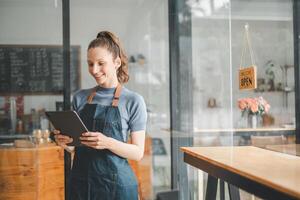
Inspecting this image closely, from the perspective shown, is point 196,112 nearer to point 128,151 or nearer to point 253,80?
point 253,80

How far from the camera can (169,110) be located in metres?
3.90

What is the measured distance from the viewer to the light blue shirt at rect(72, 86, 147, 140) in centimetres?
233

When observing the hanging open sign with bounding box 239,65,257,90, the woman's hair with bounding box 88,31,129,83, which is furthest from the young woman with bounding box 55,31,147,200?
the hanging open sign with bounding box 239,65,257,90

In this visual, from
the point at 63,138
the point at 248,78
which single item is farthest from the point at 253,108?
the point at 63,138

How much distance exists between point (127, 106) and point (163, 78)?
1.58 metres

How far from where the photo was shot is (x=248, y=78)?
9.85 ft

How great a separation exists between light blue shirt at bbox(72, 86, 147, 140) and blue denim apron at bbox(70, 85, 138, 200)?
31 millimetres

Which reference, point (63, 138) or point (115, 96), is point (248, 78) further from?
point (63, 138)

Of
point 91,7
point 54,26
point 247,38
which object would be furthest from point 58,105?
point 247,38

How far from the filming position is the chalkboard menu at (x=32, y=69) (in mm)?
3521

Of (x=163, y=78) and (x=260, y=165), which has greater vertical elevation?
(x=163, y=78)

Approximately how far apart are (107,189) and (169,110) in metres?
1.75

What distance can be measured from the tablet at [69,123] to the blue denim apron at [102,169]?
0.12 metres

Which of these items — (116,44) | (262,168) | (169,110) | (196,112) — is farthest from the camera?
(196,112)
